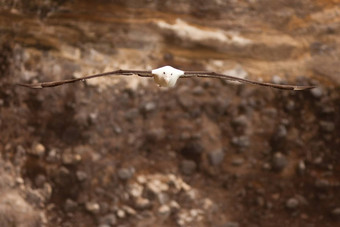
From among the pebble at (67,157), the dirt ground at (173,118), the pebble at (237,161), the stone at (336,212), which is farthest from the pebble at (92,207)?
the stone at (336,212)

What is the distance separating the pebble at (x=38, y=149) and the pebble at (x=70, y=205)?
0.13 m

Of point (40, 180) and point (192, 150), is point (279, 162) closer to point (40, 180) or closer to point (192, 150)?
point (192, 150)

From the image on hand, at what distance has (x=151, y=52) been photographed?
47.2 inches

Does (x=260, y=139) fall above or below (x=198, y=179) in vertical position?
above

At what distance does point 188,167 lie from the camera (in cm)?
120

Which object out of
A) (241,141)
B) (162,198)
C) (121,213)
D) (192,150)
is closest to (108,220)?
(121,213)

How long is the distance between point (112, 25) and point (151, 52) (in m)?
0.11

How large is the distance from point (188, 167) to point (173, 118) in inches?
4.8

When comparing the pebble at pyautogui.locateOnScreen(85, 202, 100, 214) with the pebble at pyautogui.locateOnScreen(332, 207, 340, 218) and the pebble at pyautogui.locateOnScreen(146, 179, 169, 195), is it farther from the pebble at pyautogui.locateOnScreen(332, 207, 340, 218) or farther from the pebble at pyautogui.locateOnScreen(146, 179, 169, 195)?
the pebble at pyautogui.locateOnScreen(332, 207, 340, 218)

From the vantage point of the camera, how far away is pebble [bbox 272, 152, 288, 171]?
1.19 meters

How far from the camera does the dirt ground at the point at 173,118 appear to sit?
1.16 metres

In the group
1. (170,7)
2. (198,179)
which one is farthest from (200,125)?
(170,7)

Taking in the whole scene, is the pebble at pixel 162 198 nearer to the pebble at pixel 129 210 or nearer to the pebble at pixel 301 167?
the pebble at pixel 129 210

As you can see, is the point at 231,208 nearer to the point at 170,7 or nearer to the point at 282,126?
the point at 282,126
